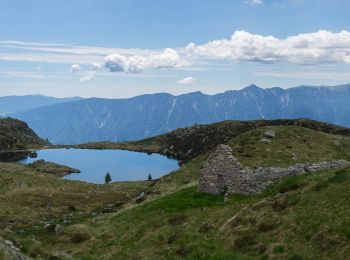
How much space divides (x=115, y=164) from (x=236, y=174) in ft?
385

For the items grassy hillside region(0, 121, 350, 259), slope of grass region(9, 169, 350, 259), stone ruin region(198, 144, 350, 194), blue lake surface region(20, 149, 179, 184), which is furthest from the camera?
blue lake surface region(20, 149, 179, 184)

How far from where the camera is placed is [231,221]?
27156 millimetres

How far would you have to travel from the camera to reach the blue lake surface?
12543 centimetres

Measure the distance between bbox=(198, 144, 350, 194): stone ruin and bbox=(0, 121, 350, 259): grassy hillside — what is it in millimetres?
1017

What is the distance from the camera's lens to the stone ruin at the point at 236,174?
123 feet

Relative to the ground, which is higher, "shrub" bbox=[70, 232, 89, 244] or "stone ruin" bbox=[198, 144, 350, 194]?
"stone ruin" bbox=[198, 144, 350, 194]

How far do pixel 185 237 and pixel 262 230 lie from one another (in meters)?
5.43

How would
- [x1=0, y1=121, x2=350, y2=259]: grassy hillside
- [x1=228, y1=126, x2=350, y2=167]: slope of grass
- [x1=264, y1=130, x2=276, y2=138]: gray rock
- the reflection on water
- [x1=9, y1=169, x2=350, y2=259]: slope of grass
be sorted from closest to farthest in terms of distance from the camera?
1. [x1=9, y1=169, x2=350, y2=259]: slope of grass
2. [x1=0, y1=121, x2=350, y2=259]: grassy hillside
3. [x1=228, y1=126, x2=350, y2=167]: slope of grass
4. [x1=264, y1=130, x2=276, y2=138]: gray rock
5. the reflection on water

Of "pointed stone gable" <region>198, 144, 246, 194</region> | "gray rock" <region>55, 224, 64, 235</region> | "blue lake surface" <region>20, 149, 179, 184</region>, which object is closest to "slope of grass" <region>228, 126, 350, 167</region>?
"pointed stone gable" <region>198, 144, 246, 194</region>

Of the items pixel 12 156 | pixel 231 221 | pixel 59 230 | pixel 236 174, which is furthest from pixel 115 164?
pixel 231 221

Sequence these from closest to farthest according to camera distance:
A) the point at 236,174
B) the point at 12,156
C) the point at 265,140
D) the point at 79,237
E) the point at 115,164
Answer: the point at 79,237
the point at 236,174
the point at 265,140
the point at 115,164
the point at 12,156

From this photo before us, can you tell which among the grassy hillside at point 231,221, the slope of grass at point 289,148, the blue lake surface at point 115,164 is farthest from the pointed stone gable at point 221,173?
the blue lake surface at point 115,164

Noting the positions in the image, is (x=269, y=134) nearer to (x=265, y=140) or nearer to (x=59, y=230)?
(x=265, y=140)

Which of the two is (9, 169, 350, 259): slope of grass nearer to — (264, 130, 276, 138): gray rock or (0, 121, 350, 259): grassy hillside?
(0, 121, 350, 259): grassy hillside
